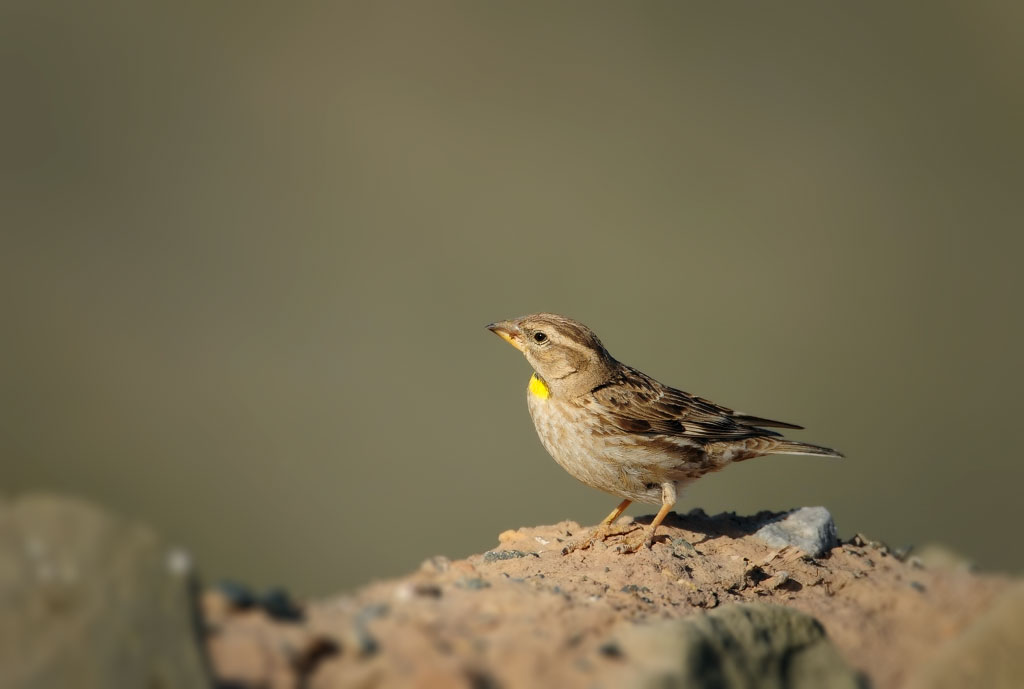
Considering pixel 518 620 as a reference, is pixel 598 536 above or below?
above

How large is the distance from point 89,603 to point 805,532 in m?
5.58

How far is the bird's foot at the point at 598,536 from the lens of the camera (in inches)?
304

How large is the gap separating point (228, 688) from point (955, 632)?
14.2 ft

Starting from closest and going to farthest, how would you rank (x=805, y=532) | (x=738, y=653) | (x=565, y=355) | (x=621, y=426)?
(x=738, y=653)
(x=805, y=532)
(x=621, y=426)
(x=565, y=355)

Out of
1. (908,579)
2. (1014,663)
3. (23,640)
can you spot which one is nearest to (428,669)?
(23,640)

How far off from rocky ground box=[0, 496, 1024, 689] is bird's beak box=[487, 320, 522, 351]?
2.25 metres

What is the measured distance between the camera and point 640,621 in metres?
5.51

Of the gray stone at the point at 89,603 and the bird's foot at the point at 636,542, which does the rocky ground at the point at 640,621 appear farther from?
the gray stone at the point at 89,603

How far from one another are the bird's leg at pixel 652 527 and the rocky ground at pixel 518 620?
0.42 ft

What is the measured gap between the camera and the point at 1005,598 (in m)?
5.51

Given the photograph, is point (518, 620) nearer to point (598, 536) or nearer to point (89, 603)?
point (89, 603)

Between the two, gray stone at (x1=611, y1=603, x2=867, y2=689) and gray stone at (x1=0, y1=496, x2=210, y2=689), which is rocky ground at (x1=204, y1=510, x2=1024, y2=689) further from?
gray stone at (x1=0, y1=496, x2=210, y2=689)

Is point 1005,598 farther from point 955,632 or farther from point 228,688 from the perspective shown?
point 228,688

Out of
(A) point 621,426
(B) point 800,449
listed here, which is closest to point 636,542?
(A) point 621,426
